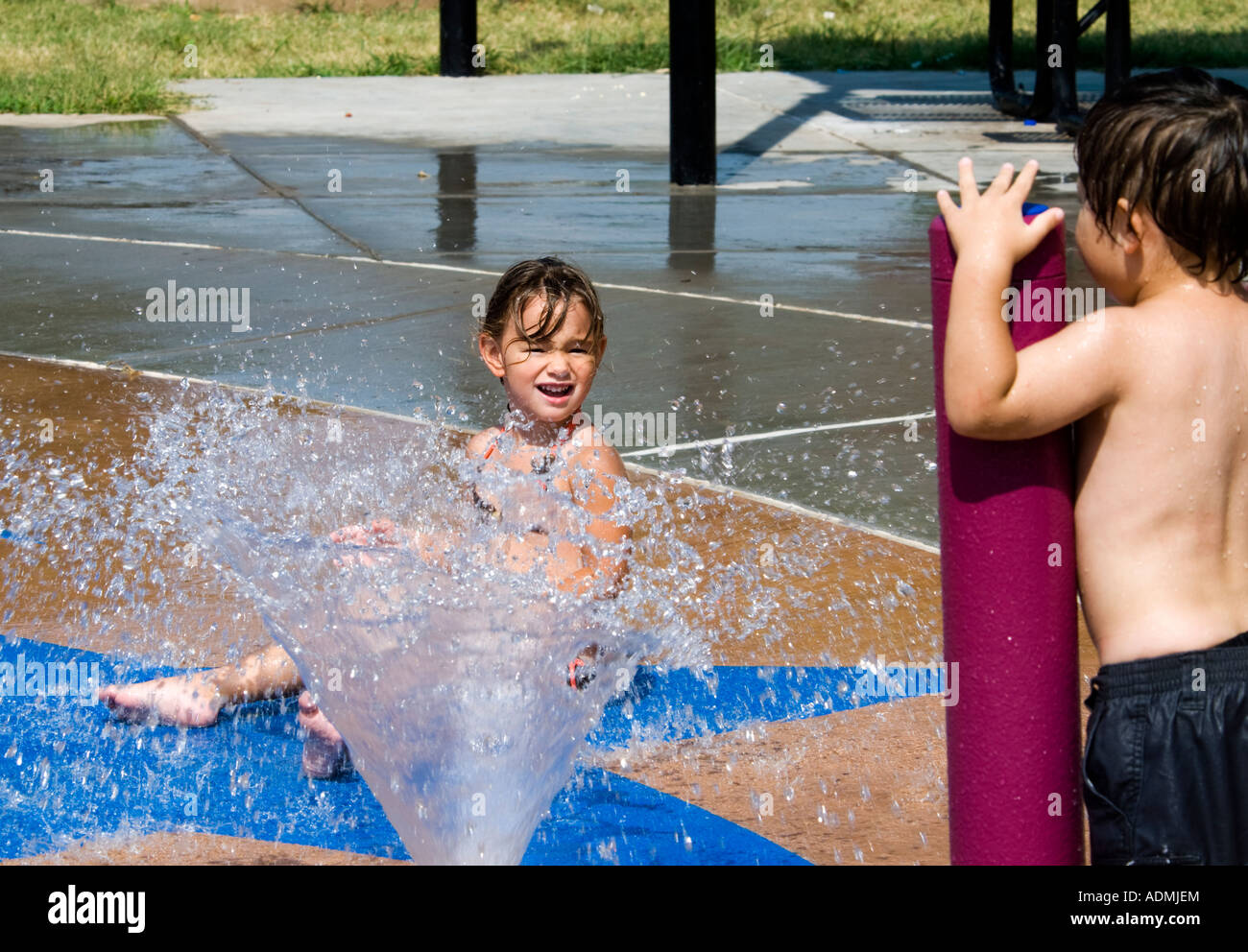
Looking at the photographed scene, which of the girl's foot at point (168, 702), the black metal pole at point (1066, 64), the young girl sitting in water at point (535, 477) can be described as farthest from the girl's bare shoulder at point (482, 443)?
the black metal pole at point (1066, 64)

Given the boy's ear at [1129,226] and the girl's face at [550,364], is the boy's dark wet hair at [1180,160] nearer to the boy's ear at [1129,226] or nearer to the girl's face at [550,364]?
the boy's ear at [1129,226]

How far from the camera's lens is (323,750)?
11.6 feet

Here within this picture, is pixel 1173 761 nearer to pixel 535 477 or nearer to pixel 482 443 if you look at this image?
pixel 535 477

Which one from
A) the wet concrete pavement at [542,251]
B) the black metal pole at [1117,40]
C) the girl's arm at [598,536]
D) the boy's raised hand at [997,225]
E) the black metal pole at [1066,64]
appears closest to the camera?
the boy's raised hand at [997,225]

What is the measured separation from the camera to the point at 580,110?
1634 centimetres

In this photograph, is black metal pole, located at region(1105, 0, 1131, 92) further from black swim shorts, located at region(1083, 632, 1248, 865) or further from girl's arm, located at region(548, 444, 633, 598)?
black swim shorts, located at region(1083, 632, 1248, 865)

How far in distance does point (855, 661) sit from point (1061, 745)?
5.73 ft

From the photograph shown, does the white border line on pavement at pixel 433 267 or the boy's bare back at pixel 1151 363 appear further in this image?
the white border line on pavement at pixel 433 267

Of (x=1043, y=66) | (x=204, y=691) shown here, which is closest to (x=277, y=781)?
(x=204, y=691)

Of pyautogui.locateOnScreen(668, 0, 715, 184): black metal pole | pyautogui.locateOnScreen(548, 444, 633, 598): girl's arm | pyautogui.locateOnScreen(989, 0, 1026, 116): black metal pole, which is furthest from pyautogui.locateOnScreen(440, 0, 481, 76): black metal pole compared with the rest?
pyautogui.locateOnScreen(548, 444, 633, 598): girl's arm

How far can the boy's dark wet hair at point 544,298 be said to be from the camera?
12.2 ft

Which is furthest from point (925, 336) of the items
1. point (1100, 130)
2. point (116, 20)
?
point (116, 20)

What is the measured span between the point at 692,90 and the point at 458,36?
896 cm

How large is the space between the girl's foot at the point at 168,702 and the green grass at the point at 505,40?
13193 mm
